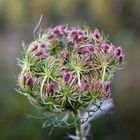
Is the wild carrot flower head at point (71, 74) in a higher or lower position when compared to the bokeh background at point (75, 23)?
lower

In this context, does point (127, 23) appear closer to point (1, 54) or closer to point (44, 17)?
point (44, 17)

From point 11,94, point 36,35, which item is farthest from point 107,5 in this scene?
point 36,35

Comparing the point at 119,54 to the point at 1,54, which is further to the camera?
the point at 1,54

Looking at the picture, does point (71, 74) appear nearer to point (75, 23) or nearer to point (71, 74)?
point (71, 74)

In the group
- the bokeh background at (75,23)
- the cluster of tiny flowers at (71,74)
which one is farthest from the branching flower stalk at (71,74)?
the bokeh background at (75,23)

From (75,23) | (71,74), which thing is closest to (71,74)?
(71,74)

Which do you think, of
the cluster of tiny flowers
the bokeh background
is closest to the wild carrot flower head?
the cluster of tiny flowers

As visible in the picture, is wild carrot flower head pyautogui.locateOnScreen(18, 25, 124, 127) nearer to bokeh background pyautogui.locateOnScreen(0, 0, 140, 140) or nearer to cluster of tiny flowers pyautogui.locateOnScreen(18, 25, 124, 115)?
cluster of tiny flowers pyautogui.locateOnScreen(18, 25, 124, 115)

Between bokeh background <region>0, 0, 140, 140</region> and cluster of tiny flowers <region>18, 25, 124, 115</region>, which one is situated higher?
bokeh background <region>0, 0, 140, 140</region>

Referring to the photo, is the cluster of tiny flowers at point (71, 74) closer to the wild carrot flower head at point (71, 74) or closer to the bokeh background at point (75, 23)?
the wild carrot flower head at point (71, 74)
